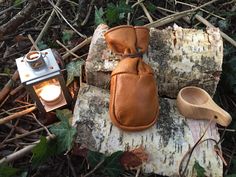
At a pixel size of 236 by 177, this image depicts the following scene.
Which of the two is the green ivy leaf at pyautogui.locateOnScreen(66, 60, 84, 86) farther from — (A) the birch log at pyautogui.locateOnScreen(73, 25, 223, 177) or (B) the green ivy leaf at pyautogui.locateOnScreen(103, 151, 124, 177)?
(B) the green ivy leaf at pyautogui.locateOnScreen(103, 151, 124, 177)

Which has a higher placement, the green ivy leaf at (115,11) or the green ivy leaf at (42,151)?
the green ivy leaf at (115,11)

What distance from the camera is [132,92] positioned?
1.27m

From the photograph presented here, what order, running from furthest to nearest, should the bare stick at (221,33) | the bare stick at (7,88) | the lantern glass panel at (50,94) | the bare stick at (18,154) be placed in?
the bare stick at (221,33), the bare stick at (7,88), the lantern glass panel at (50,94), the bare stick at (18,154)

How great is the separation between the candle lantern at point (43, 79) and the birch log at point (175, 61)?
131 millimetres

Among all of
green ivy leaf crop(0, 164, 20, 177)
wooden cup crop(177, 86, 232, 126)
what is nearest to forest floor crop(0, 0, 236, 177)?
green ivy leaf crop(0, 164, 20, 177)

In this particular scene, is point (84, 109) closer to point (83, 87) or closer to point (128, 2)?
point (83, 87)

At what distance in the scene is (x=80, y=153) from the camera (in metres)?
1.33

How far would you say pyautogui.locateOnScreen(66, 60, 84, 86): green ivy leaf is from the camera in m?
1.55

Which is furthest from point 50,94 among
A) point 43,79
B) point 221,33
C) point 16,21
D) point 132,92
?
point 221,33

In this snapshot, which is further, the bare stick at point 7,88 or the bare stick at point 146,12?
the bare stick at point 146,12

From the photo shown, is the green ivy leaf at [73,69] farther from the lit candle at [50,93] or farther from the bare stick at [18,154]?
the bare stick at [18,154]

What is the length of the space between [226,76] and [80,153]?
28.9 inches

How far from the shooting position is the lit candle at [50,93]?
A: 146cm

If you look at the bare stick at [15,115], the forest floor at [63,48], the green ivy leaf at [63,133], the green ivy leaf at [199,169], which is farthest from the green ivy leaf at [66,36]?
the green ivy leaf at [199,169]
